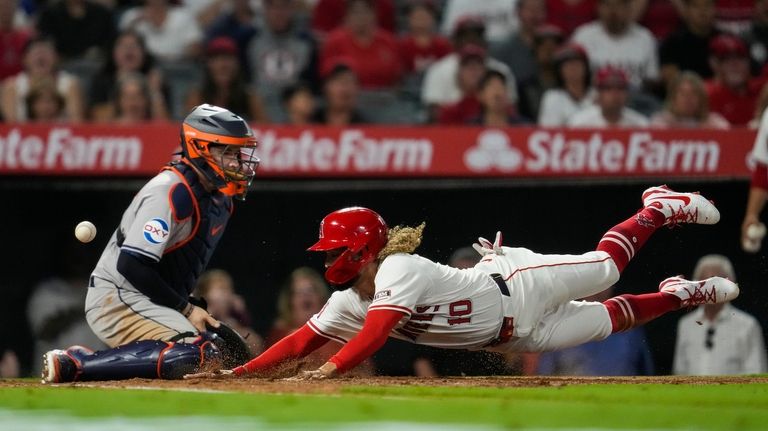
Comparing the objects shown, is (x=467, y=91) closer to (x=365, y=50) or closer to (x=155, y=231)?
(x=365, y=50)

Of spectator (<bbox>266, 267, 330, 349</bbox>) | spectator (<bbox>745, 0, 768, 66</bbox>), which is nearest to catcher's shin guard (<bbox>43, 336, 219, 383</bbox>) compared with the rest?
spectator (<bbox>266, 267, 330, 349</bbox>)

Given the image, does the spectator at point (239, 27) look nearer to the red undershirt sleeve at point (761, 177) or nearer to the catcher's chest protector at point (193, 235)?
the catcher's chest protector at point (193, 235)

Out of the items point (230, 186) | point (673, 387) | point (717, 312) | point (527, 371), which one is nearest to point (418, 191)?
point (527, 371)

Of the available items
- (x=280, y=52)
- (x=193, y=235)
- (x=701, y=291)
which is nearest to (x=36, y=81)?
(x=280, y=52)

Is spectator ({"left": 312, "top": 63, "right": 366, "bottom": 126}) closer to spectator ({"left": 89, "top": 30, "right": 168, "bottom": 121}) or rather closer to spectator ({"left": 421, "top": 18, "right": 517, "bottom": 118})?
spectator ({"left": 421, "top": 18, "right": 517, "bottom": 118})

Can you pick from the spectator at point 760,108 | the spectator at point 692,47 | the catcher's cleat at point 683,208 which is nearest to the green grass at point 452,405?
the catcher's cleat at point 683,208
